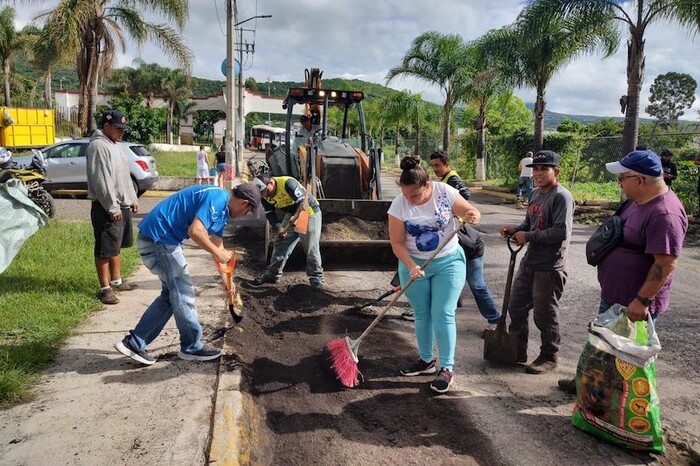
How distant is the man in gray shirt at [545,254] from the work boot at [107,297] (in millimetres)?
3838

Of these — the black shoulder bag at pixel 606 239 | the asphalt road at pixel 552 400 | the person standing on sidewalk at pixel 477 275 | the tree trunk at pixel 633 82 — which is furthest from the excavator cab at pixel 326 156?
the tree trunk at pixel 633 82

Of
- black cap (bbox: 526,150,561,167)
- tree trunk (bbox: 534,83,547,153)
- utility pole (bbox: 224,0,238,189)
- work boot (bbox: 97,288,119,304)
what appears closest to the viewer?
black cap (bbox: 526,150,561,167)

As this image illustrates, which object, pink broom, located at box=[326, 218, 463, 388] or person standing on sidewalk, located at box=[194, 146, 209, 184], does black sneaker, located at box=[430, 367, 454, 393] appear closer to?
pink broom, located at box=[326, 218, 463, 388]

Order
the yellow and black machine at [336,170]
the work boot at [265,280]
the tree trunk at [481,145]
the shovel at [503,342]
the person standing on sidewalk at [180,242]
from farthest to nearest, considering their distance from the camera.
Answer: the tree trunk at [481,145], the yellow and black machine at [336,170], the work boot at [265,280], the shovel at [503,342], the person standing on sidewalk at [180,242]

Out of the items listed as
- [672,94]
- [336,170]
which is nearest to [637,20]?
[336,170]

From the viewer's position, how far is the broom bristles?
13.0ft

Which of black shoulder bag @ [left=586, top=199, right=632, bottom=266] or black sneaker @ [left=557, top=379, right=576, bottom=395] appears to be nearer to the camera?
Result: black shoulder bag @ [left=586, top=199, right=632, bottom=266]

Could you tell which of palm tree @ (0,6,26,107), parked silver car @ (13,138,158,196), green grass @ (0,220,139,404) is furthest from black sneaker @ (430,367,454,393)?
palm tree @ (0,6,26,107)

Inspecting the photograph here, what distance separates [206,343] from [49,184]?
11651 mm

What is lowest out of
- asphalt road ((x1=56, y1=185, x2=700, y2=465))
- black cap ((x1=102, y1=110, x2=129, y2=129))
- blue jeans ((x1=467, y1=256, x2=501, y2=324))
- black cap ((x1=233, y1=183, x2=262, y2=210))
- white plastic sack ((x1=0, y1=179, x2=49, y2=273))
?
asphalt road ((x1=56, y1=185, x2=700, y2=465))

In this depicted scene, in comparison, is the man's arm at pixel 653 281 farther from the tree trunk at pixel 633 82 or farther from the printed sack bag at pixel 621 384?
the tree trunk at pixel 633 82

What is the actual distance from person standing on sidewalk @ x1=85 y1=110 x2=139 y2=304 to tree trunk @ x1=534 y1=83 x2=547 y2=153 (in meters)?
14.8

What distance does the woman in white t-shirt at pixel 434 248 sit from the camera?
3.87 meters

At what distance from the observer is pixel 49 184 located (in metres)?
13.9
